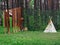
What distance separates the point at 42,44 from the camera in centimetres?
876

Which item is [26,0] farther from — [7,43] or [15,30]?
[7,43]

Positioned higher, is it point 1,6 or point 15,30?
point 1,6

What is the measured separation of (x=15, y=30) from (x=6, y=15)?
0.99 meters

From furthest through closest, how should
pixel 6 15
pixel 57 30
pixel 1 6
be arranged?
pixel 1 6 < pixel 57 30 < pixel 6 15

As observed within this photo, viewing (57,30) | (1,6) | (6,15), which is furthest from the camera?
(1,6)

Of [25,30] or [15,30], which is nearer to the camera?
[15,30]

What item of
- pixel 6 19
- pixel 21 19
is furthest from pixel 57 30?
pixel 6 19

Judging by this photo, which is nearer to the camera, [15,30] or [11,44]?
[11,44]

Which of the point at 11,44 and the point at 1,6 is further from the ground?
the point at 1,6

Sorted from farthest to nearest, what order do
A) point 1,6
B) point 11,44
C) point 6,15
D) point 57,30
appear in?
point 1,6, point 57,30, point 6,15, point 11,44

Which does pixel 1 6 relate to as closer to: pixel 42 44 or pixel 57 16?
pixel 57 16

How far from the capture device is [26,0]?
1436 centimetres

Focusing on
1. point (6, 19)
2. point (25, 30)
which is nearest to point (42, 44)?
point (6, 19)

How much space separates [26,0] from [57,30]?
2.06 meters
